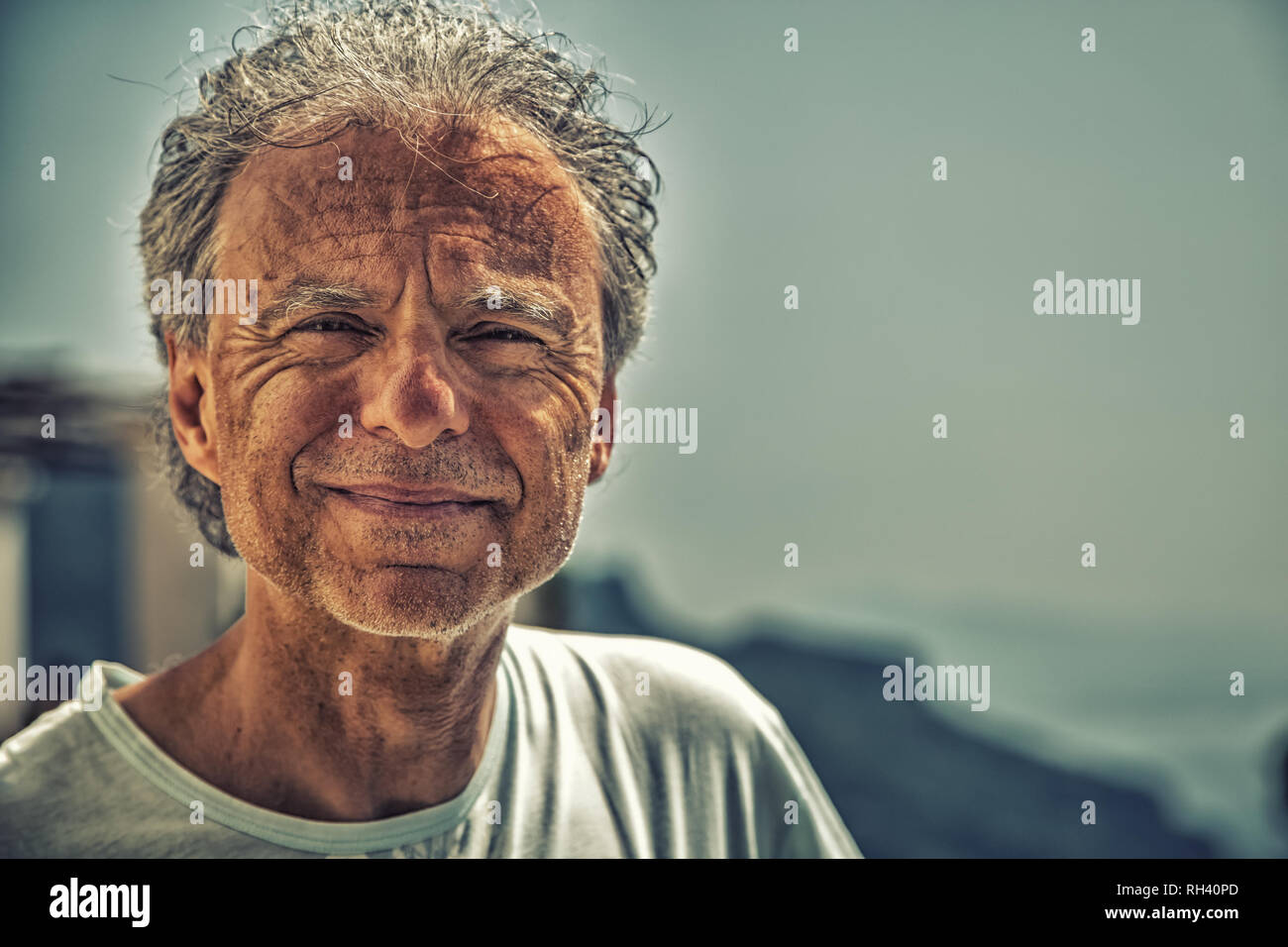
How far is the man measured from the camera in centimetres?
132

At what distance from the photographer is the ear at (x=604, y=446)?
5.21ft

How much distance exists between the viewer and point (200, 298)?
1.43m

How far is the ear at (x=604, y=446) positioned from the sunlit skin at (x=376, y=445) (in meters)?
0.10

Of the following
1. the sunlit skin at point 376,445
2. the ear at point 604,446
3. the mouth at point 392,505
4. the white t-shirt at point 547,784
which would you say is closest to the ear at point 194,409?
the sunlit skin at point 376,445

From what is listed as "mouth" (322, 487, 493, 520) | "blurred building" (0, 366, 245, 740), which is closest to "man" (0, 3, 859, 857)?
"mouth" (322, 487, 493, 520)

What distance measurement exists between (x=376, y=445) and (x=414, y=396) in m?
0.09

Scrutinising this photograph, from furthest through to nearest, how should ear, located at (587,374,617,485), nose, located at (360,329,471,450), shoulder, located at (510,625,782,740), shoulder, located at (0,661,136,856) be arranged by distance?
shoulder, located at (510,625,782,740) < ear, located at (587,374,617,485) < shoulder, located at (0,661,136,856) < nose, located at (360,329,471,450)

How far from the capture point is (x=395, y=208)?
1324 mm

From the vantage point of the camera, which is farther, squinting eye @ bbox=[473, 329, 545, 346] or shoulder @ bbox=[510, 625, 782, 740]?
shoulder @ bbox=[510, 625, 782, 740]

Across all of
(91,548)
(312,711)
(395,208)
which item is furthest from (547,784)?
(91,548)

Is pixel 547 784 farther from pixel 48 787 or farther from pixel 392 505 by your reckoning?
pixel 48 787

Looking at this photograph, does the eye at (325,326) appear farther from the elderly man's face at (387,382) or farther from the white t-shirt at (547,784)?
the white t-shirt at (547,784)

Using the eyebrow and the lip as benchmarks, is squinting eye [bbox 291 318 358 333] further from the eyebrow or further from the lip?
the lip
